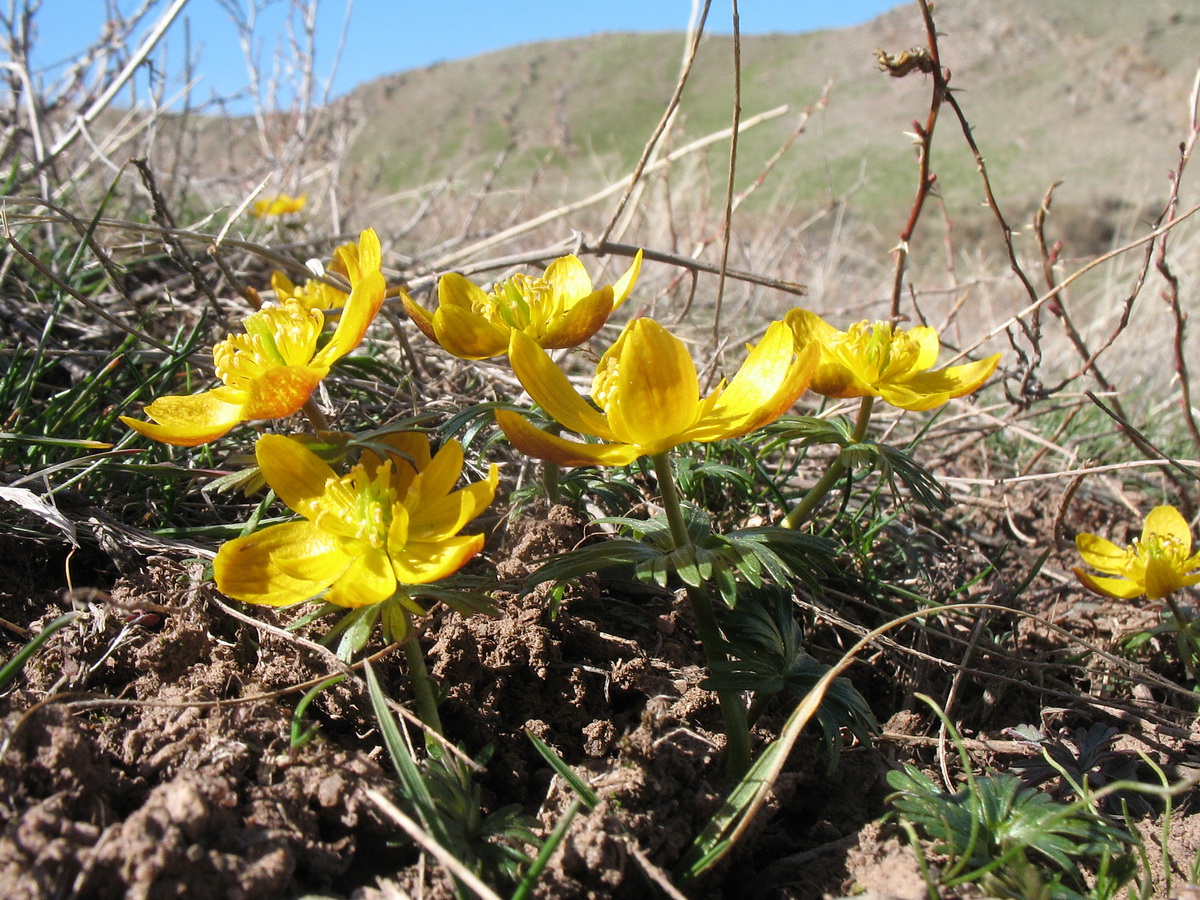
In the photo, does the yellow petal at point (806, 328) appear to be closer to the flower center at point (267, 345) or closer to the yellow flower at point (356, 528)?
the yellow flower at point (356, 528)

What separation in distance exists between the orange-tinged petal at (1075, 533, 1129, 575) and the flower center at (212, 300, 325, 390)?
177 cm

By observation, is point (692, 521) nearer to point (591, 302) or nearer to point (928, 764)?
point (591, 302)

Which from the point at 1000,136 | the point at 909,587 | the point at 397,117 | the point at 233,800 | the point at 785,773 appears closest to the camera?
the point at 233,800

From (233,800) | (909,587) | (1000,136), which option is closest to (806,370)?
(233,800)

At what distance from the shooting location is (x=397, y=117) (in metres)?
31.5

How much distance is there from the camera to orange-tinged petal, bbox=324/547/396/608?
1.11 m

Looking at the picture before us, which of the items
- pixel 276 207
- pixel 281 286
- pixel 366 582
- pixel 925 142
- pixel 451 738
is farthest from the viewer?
pixel 276 207

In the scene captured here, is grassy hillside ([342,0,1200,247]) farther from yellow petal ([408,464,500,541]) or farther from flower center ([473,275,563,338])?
yellow petal ([408,464,500,541])

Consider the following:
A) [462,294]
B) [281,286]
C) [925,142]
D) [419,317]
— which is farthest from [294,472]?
[925,142]

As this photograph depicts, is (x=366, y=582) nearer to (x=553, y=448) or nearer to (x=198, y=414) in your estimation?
(x=553, y=448)

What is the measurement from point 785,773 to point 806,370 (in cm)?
72

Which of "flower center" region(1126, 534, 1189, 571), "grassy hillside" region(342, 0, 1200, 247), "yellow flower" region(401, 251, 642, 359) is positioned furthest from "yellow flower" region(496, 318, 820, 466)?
"grassy hillside" region(342, 0, 1200, 247)

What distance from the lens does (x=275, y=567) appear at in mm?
1256

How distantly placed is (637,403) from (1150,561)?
1.27 metres
